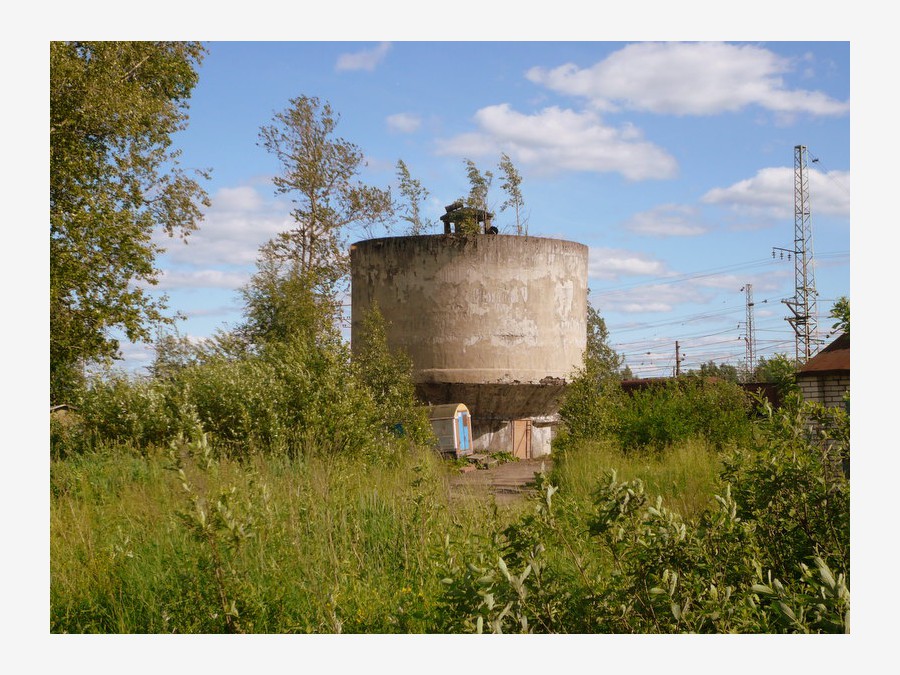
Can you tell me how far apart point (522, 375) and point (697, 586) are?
1654 centimetres

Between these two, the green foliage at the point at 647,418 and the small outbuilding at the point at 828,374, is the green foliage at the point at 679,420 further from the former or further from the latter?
the small outbuilding at the point at 828,374

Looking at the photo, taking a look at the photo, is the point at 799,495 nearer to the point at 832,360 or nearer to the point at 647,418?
the point at 832,360

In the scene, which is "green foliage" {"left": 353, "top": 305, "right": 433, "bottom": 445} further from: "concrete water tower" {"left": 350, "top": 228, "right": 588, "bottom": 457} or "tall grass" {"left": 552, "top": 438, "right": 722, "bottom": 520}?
"tall grass" {"left": 552, "top": 438, "right": 722, "bottom": 520}

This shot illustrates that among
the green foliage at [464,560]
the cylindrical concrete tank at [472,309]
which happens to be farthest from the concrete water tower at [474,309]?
the green foliage at [464,560]

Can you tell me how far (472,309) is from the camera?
19.9 meters

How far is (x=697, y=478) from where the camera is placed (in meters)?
10.3

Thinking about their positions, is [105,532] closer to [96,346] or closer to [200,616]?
[200,616]

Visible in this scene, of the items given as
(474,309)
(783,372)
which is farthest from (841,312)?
(474,309)

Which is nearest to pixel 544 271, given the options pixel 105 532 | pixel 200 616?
pixel 105 532

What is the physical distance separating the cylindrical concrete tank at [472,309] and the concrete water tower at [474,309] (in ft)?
0.08

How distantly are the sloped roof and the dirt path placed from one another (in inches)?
176

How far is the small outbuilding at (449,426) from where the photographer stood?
1973 cm

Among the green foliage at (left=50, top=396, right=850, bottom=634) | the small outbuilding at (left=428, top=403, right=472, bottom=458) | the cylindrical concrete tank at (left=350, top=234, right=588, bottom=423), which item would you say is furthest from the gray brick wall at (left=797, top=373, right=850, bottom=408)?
the small outbuilding at (left=428, top=403, right=472, bottom=458)

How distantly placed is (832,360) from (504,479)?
21.5 ft
